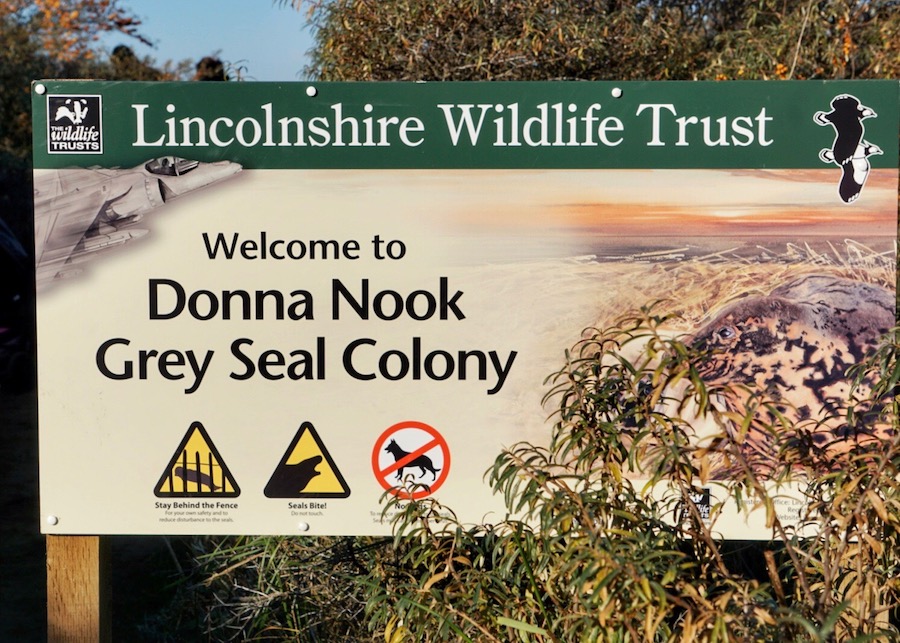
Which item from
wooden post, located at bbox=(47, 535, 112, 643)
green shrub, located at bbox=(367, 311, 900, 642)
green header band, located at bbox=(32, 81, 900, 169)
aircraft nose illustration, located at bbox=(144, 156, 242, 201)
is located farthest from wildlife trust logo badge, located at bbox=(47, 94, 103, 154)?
green shrub, located at bbox=(367, 311, 900, 642)

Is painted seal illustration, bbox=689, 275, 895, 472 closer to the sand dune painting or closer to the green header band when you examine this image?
the sand dune painting

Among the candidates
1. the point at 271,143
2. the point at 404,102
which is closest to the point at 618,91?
the point at 404,102

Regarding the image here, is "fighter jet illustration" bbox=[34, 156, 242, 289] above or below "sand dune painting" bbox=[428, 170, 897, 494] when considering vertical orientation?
above

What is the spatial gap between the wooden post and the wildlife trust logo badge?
1.14m

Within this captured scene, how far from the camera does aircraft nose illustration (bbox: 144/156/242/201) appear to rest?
3.17 meters

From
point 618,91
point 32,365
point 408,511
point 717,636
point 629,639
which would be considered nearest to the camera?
point 717,636

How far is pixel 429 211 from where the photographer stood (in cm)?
317

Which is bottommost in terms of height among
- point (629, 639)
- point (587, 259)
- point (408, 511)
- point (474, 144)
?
point (629, 639)

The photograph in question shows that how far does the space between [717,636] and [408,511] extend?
947 mm

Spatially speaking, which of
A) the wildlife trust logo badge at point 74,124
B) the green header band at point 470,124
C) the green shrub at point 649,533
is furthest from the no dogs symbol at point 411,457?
the wildlife trust logo badge at point 74,124

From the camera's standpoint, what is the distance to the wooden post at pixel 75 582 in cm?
332

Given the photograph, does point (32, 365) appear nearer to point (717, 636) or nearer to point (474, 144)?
point (474, 144)

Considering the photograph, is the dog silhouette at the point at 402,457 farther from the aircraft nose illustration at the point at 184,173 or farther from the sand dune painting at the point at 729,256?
the aircraft nose illustration at the point at 184,173

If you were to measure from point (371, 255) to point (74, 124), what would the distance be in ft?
3.02
